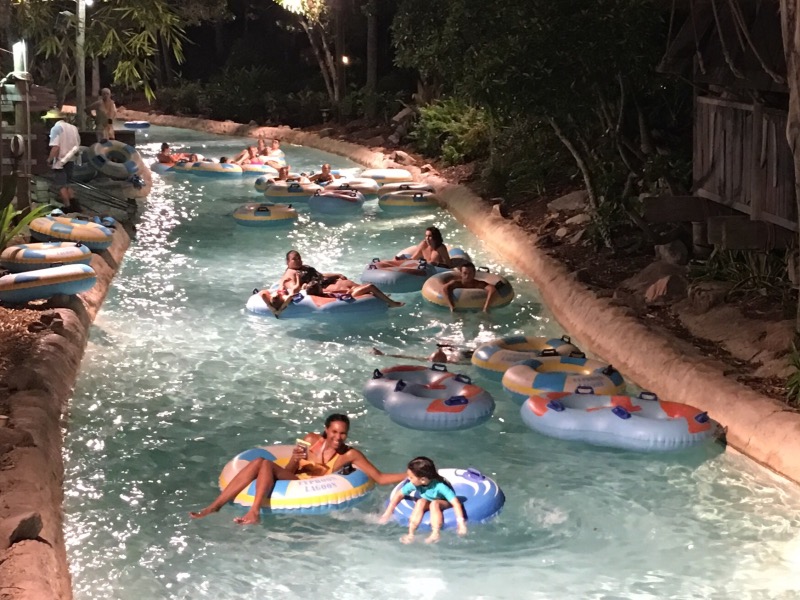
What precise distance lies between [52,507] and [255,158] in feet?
58.7

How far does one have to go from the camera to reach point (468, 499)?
21.3 feet

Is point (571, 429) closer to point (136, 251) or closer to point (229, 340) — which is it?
point (229, 340)

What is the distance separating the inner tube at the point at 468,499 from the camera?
6379 mm

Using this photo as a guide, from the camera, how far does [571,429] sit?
7859 millimetres

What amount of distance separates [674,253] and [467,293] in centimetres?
221

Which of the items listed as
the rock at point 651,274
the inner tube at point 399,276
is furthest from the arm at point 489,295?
the rock at point 651,274

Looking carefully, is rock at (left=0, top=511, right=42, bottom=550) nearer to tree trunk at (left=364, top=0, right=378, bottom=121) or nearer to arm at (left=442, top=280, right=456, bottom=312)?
arm at (left=442, top=280, right=456, bottom=312)

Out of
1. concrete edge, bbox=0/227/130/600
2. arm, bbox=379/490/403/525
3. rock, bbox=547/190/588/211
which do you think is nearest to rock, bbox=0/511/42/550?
concrete edge, bbox=0/227/130/600

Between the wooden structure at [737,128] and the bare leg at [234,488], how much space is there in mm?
4625

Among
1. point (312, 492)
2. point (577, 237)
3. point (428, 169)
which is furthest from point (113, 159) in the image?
point (312, 492)

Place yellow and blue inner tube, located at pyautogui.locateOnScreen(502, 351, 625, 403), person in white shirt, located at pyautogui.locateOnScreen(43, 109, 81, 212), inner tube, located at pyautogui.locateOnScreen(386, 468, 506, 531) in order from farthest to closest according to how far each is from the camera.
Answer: person in white shirt, located at pyautogui.locateOnScreen(43, 109, 81, 212)
yellow and blue inner tube, located at pyautogui.locateOnScreen(502, 351, 625, 403)
inner tube, located at pyautogui.locateOnScreen(386, 468, 506, 531)

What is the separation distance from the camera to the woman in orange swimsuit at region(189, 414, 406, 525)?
21.7 feet

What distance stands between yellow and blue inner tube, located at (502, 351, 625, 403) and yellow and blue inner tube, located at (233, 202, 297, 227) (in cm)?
863

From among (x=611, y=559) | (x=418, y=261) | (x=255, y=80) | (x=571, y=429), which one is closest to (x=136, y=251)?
(x=418, y=261)
